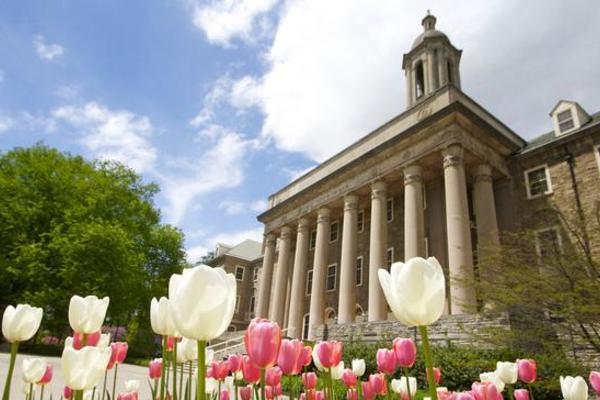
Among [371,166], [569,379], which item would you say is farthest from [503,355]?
[371,166]

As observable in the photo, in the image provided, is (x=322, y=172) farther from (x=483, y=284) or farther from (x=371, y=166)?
(x=483, y=284)

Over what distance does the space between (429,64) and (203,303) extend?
108 feet

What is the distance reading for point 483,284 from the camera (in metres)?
10.6

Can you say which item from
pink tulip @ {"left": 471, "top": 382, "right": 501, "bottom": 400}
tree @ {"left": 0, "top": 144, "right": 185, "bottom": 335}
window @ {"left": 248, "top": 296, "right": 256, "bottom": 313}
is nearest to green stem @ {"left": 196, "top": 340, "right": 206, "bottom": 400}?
pink tulip @ {"left": 471, "top": 382, "right": 501, "bottom": 400}

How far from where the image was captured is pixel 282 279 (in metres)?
29.2

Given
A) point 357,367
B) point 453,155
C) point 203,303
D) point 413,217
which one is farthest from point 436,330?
point 203,303

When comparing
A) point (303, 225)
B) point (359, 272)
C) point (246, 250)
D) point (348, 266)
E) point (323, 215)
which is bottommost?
point (348, 266)

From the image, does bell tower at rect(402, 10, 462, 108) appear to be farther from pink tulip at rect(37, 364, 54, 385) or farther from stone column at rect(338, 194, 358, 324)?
pink tulip at rect(37, 364, 54, 385)

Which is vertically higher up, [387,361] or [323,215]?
[323,215]

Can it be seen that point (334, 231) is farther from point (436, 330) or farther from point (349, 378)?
point (349, 378)

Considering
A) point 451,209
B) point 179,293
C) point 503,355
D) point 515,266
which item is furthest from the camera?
point 451,209

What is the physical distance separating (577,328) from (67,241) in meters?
22.8

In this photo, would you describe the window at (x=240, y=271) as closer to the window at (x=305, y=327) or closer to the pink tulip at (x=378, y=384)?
the window at (x=305, y=327)

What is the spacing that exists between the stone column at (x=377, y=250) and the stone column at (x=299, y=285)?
6.94m
